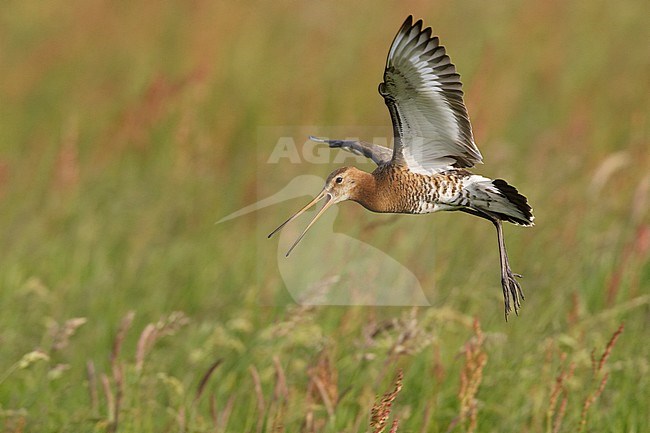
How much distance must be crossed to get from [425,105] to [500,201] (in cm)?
34

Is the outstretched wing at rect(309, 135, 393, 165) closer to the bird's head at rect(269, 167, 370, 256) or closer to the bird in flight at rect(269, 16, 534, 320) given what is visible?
the bird's head at rect(269, 167, 370, 256)

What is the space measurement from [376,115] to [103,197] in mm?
1919

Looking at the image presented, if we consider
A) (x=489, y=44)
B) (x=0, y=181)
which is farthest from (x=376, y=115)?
(x=0, y=181)

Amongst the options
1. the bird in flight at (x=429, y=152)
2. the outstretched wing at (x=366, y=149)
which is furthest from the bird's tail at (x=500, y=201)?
the outstretched wing at (x=366, y=149)

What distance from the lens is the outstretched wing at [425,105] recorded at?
306cm

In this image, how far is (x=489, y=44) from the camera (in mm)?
7730

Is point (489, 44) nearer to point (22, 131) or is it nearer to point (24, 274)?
point (22, 131)

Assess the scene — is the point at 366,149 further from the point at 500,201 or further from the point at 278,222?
the point at 278,222

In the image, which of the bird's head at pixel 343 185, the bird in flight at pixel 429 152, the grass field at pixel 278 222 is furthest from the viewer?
the grass field at pixel 278 222

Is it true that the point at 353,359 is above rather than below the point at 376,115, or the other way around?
below

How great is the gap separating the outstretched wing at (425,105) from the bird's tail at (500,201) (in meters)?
0.09

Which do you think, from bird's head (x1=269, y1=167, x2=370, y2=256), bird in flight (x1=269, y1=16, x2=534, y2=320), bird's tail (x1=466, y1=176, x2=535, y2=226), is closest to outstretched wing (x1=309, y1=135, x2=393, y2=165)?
bird's head (x1=269, y1=167, x2=370, y2=256)

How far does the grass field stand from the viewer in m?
3.97

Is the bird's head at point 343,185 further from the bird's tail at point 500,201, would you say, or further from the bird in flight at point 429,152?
the bird's tail at point 500,201
